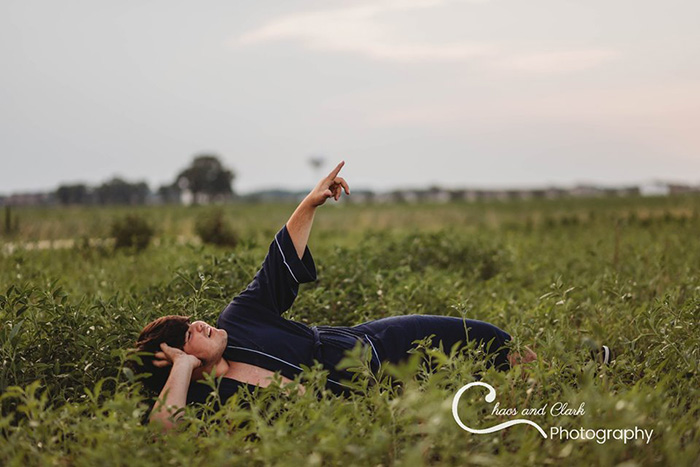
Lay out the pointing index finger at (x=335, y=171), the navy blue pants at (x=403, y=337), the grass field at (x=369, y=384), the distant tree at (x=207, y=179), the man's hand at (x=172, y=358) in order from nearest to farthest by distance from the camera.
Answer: the grass field at (x=369, y=384) → the man's hand at (x=172, y=358) → the navy blue pants at (x=403, y=337) → the pointing index finger at (x=335, y=171) → the distant tree at (x=207, y=179)

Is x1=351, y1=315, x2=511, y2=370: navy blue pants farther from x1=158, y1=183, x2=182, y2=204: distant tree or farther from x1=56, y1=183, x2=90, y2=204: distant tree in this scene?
x1=158, y1=183, x2=182, y2=204: distant tree

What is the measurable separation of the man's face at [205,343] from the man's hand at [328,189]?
855mm

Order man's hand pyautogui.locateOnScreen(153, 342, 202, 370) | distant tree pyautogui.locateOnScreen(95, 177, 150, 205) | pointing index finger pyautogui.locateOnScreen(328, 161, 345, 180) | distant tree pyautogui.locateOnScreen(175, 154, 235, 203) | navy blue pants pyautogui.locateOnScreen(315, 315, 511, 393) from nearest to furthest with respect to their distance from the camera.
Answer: man's hand pyautogui.locateOnScreen(153, 342, 202, 370)
navy blue pants pyautogui.locateOnScreen(315, 315, 511, 393)
pointing index finger pyautogui.locateOnScreen(328, 161, 345, 180)
distant tree pyautogui.locateOnScreen(95, 177, 150, 205)
distant tree pyautogui.locateOnScreen(175, 154, 235, 203)

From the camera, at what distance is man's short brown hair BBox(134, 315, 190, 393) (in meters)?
3.11

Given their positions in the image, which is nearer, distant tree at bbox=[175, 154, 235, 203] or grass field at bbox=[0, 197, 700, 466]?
grass field at bbox=[0, 197, 700, 466]

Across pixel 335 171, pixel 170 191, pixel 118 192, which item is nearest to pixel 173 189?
pixel 170 191

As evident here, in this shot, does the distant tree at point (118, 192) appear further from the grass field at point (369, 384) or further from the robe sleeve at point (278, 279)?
the robe sleeve at point (278, 279)

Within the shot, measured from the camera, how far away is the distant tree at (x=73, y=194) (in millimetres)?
75863

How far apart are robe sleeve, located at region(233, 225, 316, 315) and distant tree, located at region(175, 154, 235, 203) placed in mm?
82859

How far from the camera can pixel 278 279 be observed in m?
3.46

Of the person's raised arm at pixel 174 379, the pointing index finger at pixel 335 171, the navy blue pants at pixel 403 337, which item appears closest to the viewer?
the person's raised arm at pixel 174 379

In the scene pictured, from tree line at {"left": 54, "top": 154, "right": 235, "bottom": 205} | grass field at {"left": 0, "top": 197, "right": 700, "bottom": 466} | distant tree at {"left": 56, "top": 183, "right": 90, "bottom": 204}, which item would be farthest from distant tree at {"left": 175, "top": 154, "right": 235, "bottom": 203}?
grass field at {"left": 0, "top": 197, "right": 700, "bottom": 466}

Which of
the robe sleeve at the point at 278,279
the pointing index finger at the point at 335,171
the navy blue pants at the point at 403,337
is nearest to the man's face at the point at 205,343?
the robe sleeve at the point at 278,279

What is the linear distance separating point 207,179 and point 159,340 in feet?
285
